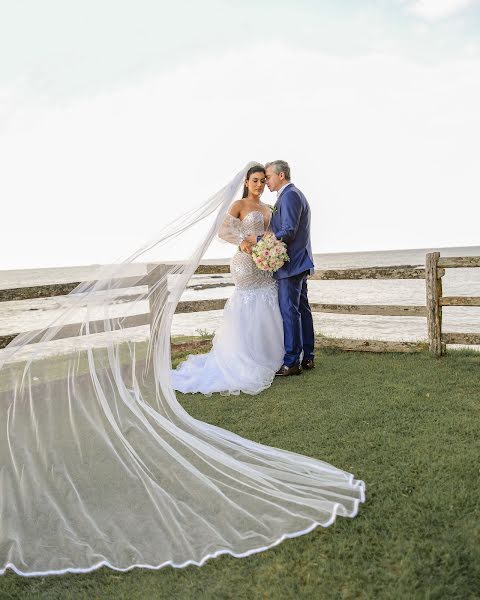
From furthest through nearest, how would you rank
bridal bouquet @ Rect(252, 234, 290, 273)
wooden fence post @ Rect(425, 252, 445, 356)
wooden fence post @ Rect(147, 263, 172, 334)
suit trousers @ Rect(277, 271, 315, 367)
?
1. wooden fence post @ Rect(425, 252, 445, 356)
2. suit trousers @ Rect(277, 271, 315, 367)
3. bridal bouquet @ Rect(252, 234, 290, 273)
4. wooden fence post @ Rect(147, 263, 172, 334)

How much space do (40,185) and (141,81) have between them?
966 inches

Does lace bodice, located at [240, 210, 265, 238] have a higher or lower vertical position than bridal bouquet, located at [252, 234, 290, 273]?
higher

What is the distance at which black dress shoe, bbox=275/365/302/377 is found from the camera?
562 centimetres

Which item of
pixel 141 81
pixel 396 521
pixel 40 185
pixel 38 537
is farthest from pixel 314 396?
pixel 40 185

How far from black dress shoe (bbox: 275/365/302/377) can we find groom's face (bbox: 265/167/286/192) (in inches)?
73.8

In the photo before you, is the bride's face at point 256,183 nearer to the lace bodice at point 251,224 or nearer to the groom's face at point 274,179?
the groom's face at point 274,179

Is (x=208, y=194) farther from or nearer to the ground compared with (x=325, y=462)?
farther from the ground

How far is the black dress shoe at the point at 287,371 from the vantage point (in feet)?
18.4

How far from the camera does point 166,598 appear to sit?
6.78ft

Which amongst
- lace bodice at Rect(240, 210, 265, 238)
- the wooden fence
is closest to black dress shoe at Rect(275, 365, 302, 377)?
the wooden fence

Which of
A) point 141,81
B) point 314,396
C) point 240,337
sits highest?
point 141,81

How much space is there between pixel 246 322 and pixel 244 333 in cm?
12

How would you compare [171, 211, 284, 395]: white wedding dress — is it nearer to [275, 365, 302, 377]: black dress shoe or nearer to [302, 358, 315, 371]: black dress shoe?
[275, 365, 302, 377]: black dress shoe

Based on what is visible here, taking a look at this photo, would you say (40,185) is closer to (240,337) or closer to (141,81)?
(141,81)
